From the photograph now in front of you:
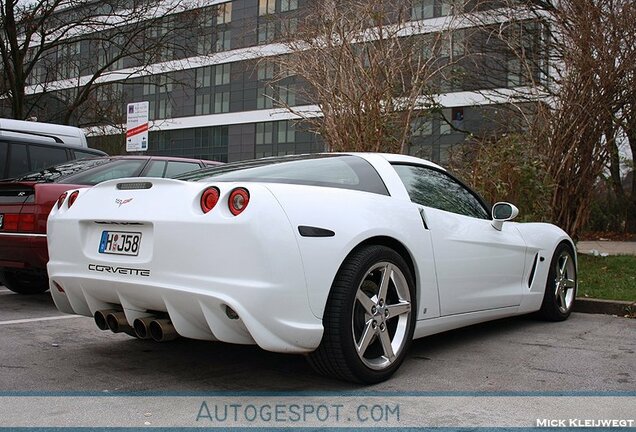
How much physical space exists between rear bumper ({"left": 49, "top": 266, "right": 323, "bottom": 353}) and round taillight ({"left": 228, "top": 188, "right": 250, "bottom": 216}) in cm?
37

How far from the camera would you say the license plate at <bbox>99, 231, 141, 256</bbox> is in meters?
3.73

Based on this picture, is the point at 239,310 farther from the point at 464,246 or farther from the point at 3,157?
the point at 3,157

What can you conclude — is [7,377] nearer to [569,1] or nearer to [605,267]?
[605,267]

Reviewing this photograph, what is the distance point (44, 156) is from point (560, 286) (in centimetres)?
630

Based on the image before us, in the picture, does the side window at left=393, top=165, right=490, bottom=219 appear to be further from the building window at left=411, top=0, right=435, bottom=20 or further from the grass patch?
the building window at left=411, top=0, right=435, bottom=20

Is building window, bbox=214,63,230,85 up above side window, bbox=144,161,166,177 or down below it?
above

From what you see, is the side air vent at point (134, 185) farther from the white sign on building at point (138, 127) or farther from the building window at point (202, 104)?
the building window at point (202, 104)

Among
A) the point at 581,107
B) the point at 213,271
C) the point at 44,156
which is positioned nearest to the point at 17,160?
the point at 44,156

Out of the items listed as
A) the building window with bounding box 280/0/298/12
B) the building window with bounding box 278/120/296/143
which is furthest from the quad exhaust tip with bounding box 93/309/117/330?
the building window with bounding box 278/120/296/143

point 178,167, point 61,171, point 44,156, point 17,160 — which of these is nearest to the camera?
point 61,171

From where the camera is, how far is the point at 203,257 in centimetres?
345

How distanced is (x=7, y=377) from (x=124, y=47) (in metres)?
15.9

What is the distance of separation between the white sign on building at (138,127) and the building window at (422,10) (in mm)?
5424

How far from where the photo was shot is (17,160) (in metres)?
8.20
